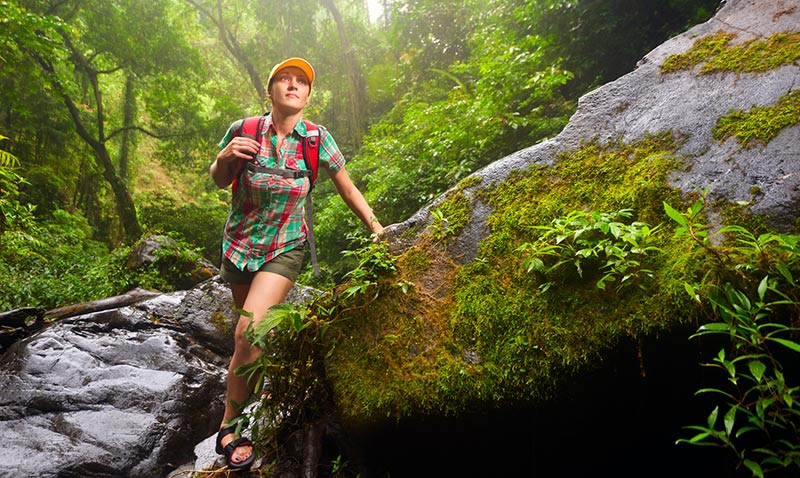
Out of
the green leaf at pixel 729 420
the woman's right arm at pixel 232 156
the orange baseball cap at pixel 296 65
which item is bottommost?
the green leaf at pixel 729 420

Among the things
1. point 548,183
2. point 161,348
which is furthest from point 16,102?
point 548,183

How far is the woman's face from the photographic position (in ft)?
8.56

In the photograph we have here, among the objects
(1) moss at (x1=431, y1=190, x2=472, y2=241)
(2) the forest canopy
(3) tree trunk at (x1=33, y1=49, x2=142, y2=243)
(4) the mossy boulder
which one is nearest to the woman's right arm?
(4) the mossy boulder

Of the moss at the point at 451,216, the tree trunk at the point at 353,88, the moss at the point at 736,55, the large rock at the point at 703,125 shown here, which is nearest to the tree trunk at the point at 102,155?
the tree trunk at the point at 353,88

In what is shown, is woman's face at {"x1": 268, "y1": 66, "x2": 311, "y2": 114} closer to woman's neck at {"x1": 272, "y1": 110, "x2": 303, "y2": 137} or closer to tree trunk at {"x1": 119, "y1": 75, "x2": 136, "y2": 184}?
woman's neck at {"x1": 272, "y1": 110, "x2": 303, "y2": 137}

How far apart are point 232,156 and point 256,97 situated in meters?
18.0

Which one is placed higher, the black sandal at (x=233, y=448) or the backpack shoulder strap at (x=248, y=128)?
the backpack shoulder strap at (x=248, y=128)

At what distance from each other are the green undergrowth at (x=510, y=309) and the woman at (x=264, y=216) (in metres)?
0.57

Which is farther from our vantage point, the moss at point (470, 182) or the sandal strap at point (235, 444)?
the moss at point (470, 182)

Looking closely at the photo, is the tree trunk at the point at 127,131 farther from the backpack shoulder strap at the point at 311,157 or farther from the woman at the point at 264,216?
the backpack shoulder strap at the point at 311,157

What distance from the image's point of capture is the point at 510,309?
180 centimetres

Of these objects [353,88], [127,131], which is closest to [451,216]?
[353,88]

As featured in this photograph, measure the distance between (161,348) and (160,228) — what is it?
33.1 feet

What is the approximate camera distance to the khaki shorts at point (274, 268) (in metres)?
2.45
